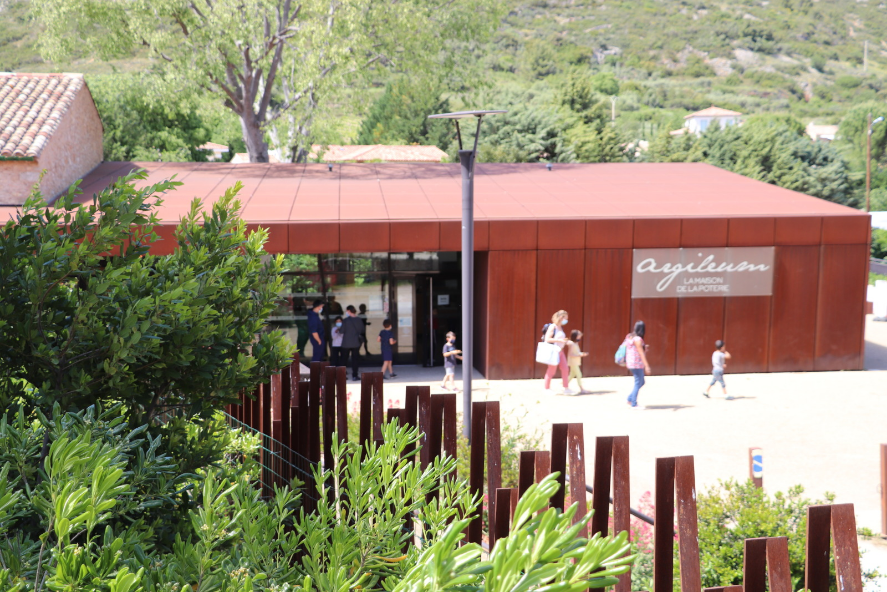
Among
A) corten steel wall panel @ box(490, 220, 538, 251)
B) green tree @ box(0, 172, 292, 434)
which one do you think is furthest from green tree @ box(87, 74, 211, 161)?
green tree @ box(0, 172, 292, 434)

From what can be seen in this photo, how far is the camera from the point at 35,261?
7.07 ft

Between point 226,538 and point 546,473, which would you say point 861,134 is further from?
point 226,538

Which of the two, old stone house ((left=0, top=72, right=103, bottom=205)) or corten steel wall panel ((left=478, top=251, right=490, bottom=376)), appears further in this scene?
old stone house ((left=0, top=72, right=103, bottom=205))

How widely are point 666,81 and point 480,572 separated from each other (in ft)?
489

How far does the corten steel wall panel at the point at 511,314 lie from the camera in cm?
1520

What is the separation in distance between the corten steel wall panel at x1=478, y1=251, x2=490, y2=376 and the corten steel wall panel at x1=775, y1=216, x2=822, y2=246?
616 centimetres

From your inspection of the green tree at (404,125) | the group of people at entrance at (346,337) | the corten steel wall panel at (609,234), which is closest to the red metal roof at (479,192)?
the corten steel wall panel at (609,234)

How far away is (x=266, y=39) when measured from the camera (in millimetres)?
25844

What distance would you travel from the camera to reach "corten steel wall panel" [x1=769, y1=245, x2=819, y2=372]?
15883mm

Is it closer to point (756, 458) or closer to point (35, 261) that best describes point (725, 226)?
point (756, 458)

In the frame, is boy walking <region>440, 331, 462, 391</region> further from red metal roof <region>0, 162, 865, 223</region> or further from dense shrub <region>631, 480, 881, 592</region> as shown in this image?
dense shrub <region>631, 480, 881, 592</region>

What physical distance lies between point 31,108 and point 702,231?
641 inches

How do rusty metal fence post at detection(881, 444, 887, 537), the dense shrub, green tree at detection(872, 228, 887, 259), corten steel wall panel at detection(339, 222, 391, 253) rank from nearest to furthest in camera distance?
1. the dense shrub
2. rusty metal fence post at detection(881, 444, 887, 537)
3. corten steel wall panel at detection(339, 222, 391, 253)
4. green tree at detection(872, 228, 887, 259)

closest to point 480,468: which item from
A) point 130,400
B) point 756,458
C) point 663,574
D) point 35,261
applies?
point 663,574
